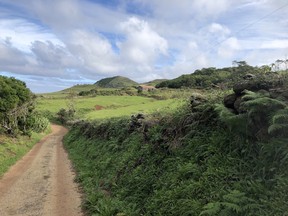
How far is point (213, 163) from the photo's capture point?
27.3ft

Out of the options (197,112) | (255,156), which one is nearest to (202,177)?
(255,156)

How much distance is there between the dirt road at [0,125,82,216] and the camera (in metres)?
11.7

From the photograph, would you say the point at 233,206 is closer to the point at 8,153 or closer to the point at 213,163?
the point at 213,163

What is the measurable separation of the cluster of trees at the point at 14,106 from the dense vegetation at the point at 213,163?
20.1 meters

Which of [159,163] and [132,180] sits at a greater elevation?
[159,163]

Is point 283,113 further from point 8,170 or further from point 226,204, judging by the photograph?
point 8,170

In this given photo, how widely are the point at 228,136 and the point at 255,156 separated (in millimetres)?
1283

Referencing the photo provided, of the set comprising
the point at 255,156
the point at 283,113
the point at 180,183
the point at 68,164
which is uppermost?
the point at 283,113

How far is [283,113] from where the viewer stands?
6797mm

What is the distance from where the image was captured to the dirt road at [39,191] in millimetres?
11727

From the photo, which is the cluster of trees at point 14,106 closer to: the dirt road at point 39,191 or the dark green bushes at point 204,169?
the dirt road at point 39,191

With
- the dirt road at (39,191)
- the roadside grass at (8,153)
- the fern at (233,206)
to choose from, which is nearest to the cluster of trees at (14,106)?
the roadside grass at (8,153)

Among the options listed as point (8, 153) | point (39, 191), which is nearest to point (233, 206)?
point (39, 191)

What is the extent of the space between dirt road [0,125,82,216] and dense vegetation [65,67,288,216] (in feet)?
3.20
